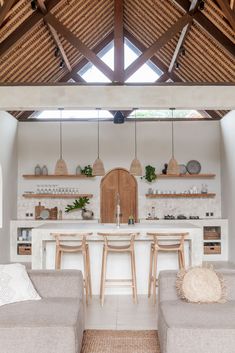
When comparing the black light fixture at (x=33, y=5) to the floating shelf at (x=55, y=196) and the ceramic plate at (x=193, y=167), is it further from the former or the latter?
the ceramic plate at (x=193, y=167)

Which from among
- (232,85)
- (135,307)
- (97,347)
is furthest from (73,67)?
(97,347)

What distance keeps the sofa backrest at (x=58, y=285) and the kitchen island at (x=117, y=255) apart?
7.12 feet

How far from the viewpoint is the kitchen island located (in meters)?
6.52

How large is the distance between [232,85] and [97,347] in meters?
4.43

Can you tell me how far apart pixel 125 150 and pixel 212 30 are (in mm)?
4130

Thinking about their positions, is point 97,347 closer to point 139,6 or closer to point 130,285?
point 130,285

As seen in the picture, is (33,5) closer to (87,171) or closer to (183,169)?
(87,171)

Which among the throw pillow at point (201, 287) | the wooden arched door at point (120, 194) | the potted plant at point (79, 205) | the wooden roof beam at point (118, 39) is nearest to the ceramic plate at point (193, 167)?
the wooden arched door at point (120, 194)

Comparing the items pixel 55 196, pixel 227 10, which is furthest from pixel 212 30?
pixel 55 196

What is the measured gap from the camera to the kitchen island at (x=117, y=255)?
6523 mm

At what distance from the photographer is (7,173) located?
9.98 metres

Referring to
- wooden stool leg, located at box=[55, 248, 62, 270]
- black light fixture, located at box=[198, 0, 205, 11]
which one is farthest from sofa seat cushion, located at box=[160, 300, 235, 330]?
black light fixture, located at box=[198, 0, 205, 11]

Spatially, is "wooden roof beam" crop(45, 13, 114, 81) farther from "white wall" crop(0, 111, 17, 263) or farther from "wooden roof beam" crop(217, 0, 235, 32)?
"white wall" crop(0, 111, 17, 263)

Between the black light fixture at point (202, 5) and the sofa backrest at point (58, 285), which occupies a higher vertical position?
the black light fixture at point (202, 5)
